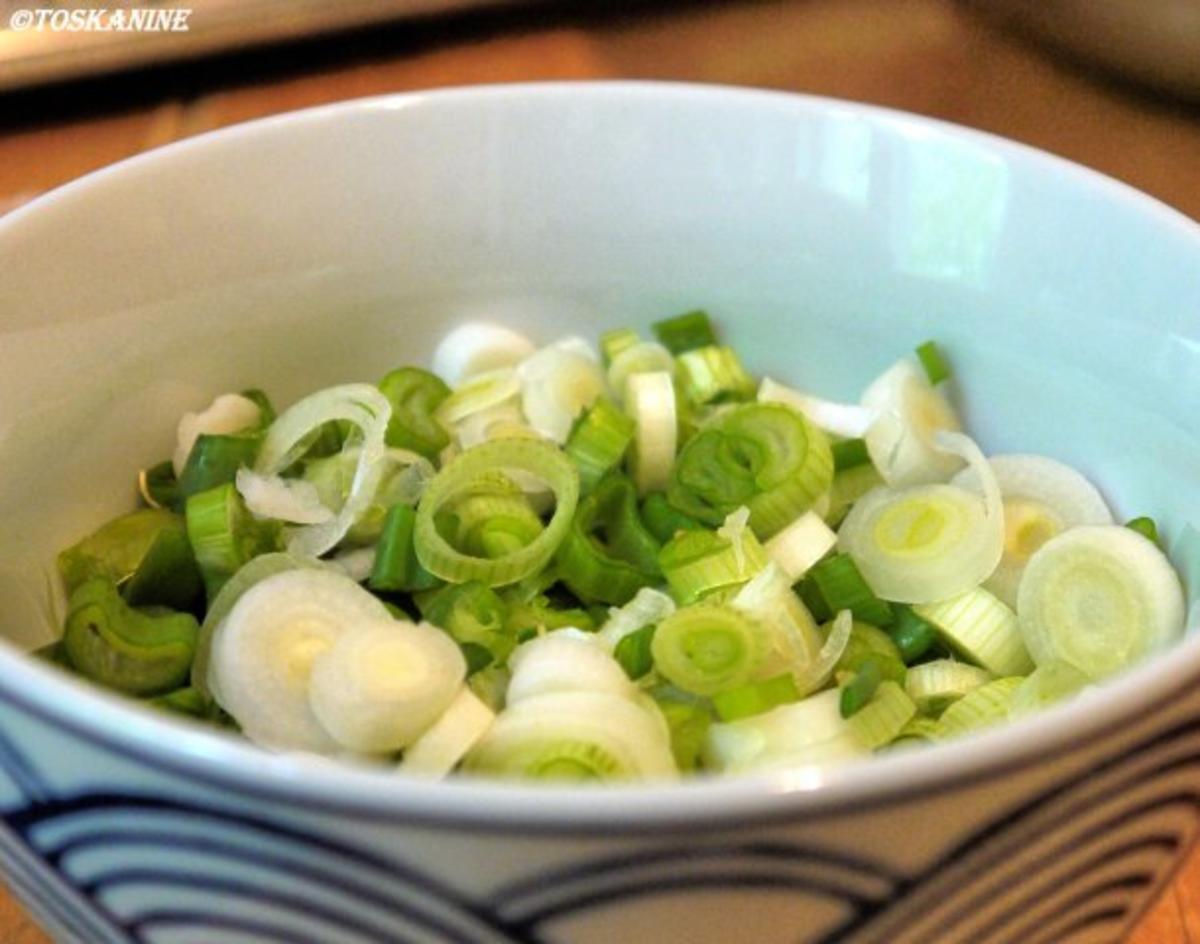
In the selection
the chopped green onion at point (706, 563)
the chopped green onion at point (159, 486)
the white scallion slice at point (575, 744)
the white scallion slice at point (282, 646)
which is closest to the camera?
the white scallion slice at point (575, 744)

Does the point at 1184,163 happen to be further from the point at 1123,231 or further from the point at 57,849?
the point at 57,849

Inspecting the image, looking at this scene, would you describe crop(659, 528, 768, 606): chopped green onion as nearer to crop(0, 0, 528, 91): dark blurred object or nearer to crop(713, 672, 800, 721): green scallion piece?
crop(713, 672, 800, 721): green scallion piece

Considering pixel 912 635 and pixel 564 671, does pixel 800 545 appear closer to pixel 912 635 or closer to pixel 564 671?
pixel 912 635

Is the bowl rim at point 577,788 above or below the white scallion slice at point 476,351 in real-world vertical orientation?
below

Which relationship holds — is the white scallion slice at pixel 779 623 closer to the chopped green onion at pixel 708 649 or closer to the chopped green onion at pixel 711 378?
the chopped green onion at pixel 708 649

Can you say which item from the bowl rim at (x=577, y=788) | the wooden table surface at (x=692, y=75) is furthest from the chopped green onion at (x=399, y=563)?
the wooden table surface at (x=692, y=75)

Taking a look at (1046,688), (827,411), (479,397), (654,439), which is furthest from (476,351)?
(1046,688)

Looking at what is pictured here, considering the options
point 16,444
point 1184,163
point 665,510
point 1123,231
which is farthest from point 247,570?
point 1184,163
